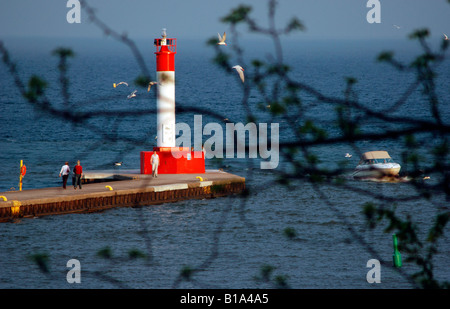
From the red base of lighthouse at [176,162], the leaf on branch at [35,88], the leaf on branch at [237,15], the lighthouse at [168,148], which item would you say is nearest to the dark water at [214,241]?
the leaf on branch at [237,15]

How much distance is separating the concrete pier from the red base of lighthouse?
1.66 ft

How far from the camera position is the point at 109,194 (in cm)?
3120

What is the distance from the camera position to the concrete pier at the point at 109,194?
28.7 meters

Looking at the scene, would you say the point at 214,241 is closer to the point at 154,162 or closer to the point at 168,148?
the point at 154,162

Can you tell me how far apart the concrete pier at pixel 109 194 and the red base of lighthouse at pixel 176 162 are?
507 mm

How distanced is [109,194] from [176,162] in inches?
240

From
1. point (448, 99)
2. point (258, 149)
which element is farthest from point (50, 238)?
point (448, 99)

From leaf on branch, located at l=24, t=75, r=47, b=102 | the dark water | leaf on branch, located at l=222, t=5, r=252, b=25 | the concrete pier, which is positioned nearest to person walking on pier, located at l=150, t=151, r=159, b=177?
the concrete pier

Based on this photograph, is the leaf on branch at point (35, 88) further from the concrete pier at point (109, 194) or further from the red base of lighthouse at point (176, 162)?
the red base of lighthouse at point (176, 162)

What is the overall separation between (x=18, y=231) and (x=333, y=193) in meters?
16.4

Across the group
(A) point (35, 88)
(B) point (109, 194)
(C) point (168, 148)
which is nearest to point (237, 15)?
(A) point (35, 88)

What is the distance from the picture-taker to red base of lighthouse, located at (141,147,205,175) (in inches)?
1416

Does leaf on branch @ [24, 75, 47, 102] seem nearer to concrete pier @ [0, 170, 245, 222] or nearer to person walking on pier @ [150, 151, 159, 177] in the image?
concrete pier @ [0, 170, 245, 222]

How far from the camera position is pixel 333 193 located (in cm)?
3800
